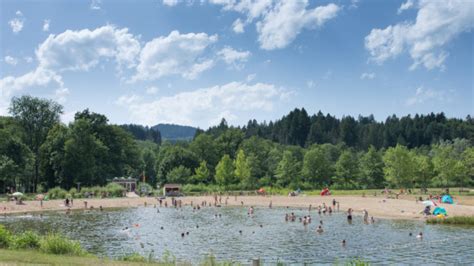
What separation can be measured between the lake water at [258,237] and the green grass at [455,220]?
145 centimetres

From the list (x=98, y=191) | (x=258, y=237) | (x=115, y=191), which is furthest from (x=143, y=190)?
(x=258, y=237)

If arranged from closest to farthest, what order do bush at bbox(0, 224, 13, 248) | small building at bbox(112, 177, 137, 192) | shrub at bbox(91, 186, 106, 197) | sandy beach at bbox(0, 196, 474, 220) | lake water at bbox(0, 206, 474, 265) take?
bush at bbox(0, 224, 13, 248) → lake water at bbox(0, 206, 474, 265) → sandy beach at bbox(0, 196, 474, 220) → shrub at bbox(91, 186, 106, 197) → small building at bbox(112, 177, 137, 192)

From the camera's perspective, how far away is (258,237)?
41.9 metres

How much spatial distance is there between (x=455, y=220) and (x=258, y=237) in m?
21.0

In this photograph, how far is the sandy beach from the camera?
56344mm

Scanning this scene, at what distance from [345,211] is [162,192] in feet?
143

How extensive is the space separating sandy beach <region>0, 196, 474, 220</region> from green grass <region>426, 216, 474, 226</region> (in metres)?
4.30

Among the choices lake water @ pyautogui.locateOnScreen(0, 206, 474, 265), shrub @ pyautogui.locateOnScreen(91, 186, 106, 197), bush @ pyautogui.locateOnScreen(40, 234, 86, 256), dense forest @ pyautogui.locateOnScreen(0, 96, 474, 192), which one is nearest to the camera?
bush @ pyautogui.locateOnScreen(40, 234, 86, 256)

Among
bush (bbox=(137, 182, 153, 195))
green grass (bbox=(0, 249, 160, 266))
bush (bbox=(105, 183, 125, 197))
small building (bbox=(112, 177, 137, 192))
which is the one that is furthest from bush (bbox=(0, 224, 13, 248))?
small building (bbox=(112, 177, 137, 192))

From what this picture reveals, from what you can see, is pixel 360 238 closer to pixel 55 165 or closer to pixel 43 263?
pixel 43 263

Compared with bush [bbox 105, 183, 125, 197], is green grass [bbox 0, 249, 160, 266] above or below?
below

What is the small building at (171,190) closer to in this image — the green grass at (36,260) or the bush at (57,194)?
the bush at (57,194)

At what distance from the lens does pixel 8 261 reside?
1698cm

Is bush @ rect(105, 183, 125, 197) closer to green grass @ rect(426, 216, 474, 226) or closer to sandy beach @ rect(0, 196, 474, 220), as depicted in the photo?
sandy beach @ rect(0, 196, 474, 220)
